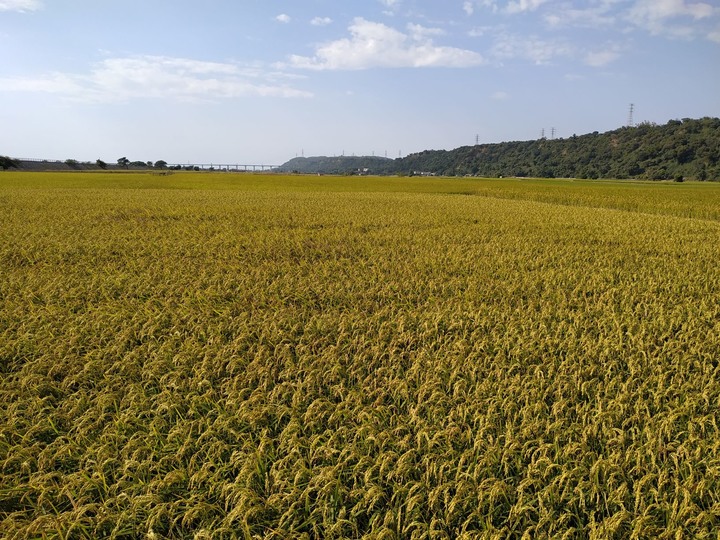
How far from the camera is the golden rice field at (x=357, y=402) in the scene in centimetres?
278

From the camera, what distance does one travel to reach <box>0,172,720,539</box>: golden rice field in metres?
2.78

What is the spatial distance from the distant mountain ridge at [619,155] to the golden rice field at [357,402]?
7665 centimetres

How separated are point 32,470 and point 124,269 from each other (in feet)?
21.3

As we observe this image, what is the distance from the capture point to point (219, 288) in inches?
300

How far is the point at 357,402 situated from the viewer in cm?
393

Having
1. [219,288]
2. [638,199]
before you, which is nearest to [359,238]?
[219,288]

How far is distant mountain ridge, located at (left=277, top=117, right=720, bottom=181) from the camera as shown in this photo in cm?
8000

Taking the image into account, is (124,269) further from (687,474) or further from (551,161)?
(551,161)

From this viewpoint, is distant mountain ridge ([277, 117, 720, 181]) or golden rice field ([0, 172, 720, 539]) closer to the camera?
golden rice field ([0, 172, 720, 539])

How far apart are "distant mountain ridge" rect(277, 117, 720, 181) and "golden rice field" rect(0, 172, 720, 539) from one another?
76649 millimetres

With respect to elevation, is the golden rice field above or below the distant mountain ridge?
below

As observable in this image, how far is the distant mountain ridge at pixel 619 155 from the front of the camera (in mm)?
80000

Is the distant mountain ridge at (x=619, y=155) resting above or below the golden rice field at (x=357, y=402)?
above

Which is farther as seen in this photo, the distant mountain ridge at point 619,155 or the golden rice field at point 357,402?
the distant mountain ridge at point 619,155
